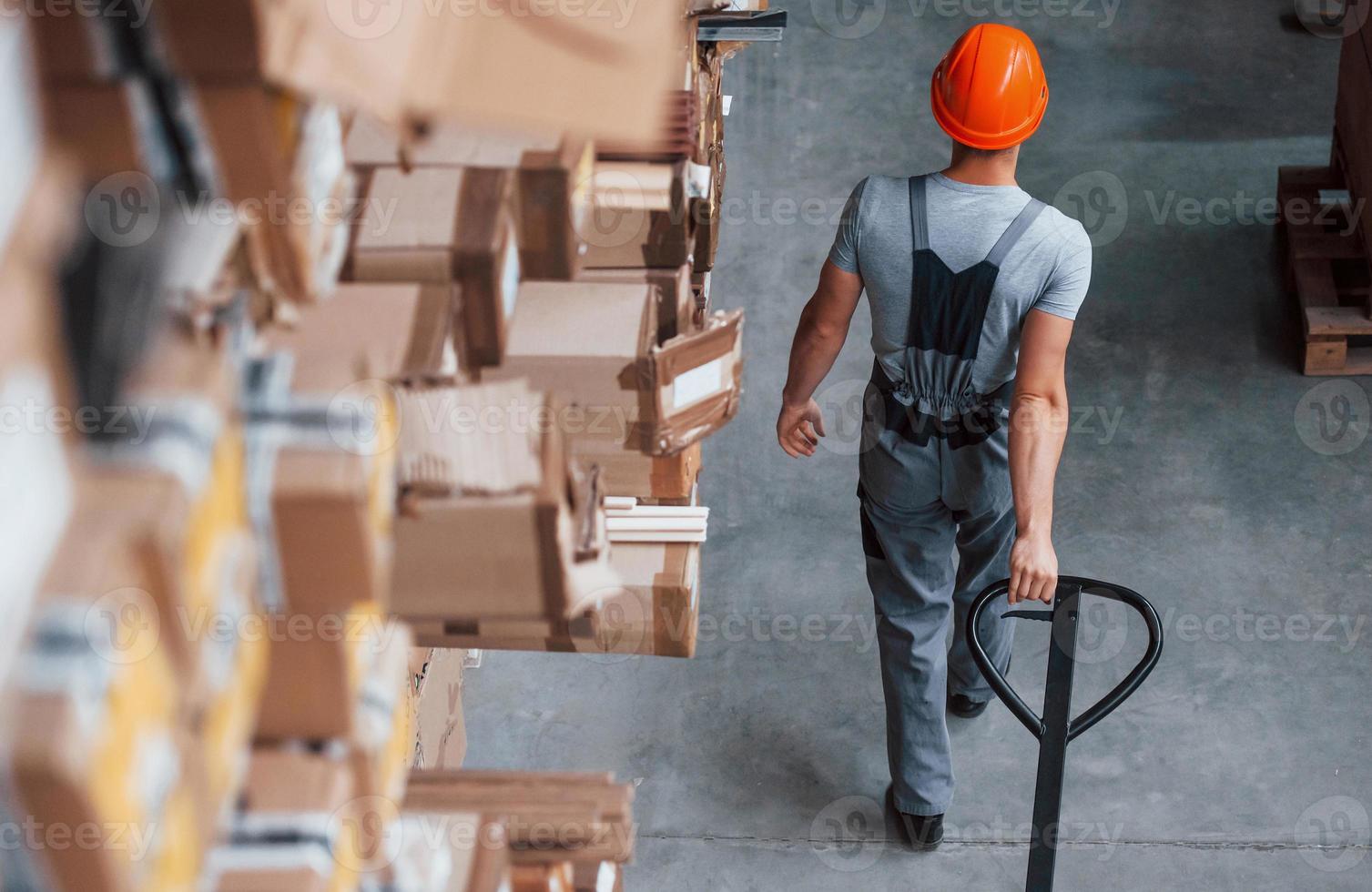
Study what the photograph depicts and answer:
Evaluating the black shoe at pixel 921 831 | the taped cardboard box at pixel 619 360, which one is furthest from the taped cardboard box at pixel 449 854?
the black shoe at pixel 921 831

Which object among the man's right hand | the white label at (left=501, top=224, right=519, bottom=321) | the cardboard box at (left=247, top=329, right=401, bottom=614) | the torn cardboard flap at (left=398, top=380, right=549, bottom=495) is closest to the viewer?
the cardboard box at (left=247, top=329, right=401, bottom=614)

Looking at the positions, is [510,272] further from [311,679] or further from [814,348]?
[814,348]

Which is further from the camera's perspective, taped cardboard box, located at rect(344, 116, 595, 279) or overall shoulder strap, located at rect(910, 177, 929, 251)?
overall shoulder strap, located at rect(910, 177, 929, 251)

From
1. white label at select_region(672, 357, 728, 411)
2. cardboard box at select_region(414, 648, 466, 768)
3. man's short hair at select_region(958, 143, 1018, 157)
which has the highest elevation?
man's short hair at select_region(958, 143, 1018, 157)

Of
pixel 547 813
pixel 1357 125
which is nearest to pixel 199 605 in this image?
pixel 547 813

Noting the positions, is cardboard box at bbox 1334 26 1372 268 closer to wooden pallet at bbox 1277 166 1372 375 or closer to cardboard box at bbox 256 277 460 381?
wooden pallet at bbox 1277 166 1372 375

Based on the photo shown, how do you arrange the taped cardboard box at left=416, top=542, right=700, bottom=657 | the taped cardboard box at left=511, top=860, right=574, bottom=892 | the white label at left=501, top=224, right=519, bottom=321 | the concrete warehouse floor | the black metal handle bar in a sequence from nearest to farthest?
the white label at left=501, top=224, right=519, bottom=321, the taped cardboard box at left=511, top=860, right=574, bottom=892, the black metal handle bar, the taped cardboard box at left=416, top=542, right=700, bottom=657, the concrete warehouse floor

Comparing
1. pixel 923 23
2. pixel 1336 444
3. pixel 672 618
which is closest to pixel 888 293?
pixel 672 618

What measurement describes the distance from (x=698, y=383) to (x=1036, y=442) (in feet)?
3.08

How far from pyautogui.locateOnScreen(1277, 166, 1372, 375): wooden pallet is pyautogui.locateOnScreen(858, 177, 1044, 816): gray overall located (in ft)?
7.71

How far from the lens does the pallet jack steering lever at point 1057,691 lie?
254 centimetres

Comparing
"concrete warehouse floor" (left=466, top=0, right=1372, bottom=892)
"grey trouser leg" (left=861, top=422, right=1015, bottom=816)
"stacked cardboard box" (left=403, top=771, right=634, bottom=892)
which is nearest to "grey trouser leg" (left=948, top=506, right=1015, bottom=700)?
"grey trouser leg" (left=861, top=422, right=1015, bottom=816)

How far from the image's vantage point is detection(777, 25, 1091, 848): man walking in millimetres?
2916

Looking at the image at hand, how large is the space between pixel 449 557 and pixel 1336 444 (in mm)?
4437
